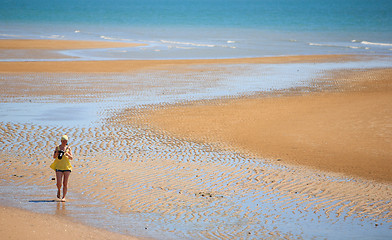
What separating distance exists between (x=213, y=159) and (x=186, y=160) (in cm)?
64

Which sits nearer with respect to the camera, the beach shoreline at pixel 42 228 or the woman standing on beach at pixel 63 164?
the beach shoreline at pixel 42 228

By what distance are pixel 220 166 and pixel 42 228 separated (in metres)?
4.88

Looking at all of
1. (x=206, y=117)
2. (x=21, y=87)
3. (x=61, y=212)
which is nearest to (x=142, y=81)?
(x=21, y=87)

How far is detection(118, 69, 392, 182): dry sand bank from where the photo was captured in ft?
41.0

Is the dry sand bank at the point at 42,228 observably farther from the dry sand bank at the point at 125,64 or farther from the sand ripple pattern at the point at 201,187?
the dry sand bank at the point at 125,64

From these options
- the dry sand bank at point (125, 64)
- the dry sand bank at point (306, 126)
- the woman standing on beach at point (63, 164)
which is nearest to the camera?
the woman standing on beach at point (63, 164)

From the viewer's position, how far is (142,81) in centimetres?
2464

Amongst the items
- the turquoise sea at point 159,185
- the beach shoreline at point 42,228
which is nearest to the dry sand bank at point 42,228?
the beach shoreline at point 42,228

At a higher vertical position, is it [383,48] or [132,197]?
[383,48]

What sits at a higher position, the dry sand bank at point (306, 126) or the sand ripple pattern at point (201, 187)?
the dry sand bank at point (306, 126)

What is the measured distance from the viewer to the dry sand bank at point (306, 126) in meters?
12.5

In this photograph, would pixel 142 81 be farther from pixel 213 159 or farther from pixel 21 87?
pixel 213 159

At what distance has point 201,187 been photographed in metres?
10.2

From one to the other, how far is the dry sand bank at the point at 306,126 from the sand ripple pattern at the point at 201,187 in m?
0.90
